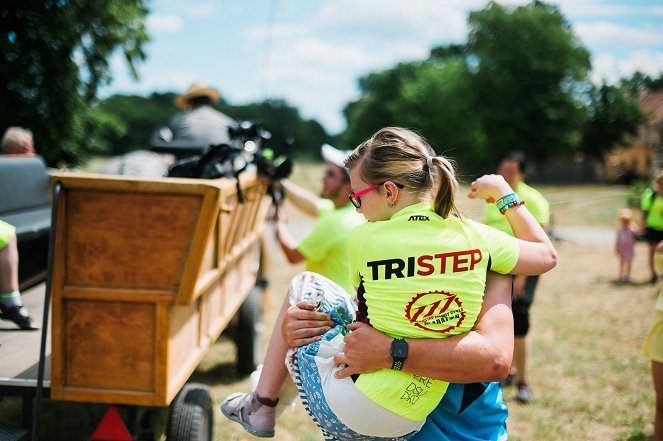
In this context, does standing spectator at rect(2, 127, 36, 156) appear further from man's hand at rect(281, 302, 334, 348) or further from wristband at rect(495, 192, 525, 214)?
wristband at rect(495, 192, 525, 214)

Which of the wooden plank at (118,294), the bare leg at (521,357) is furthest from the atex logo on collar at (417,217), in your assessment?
the bare leg at (521,357)

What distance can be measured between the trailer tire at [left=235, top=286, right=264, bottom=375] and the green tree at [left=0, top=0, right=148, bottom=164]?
12.0 m

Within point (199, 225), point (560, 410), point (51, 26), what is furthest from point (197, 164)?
point (51, 26)

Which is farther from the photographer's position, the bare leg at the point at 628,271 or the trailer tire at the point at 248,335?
the bare leg at the point at 628,271

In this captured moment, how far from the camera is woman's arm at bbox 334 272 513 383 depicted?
177cm

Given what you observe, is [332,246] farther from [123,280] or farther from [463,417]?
[463,417]

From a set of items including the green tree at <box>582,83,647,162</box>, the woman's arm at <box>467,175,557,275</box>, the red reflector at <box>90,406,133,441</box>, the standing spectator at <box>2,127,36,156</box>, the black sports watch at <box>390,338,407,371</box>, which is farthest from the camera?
the green tree at <box>582,83,647,162</box>

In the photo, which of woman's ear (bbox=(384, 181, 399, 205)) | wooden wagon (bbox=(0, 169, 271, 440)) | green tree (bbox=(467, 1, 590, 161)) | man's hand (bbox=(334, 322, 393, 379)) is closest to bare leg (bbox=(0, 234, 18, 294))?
wooden wagon (bbox=(0, 169, 271, 440))

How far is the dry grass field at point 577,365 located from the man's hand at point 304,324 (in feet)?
2.08

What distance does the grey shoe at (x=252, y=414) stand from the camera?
2.23 m

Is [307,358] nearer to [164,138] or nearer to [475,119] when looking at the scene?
[164,138]

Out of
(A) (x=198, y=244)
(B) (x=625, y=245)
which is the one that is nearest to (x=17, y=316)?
(A) (x=198, y=244)

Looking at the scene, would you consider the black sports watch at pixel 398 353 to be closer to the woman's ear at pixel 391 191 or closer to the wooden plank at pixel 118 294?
the woman's ear at pixel 391 191

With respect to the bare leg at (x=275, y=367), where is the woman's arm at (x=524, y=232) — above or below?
above
